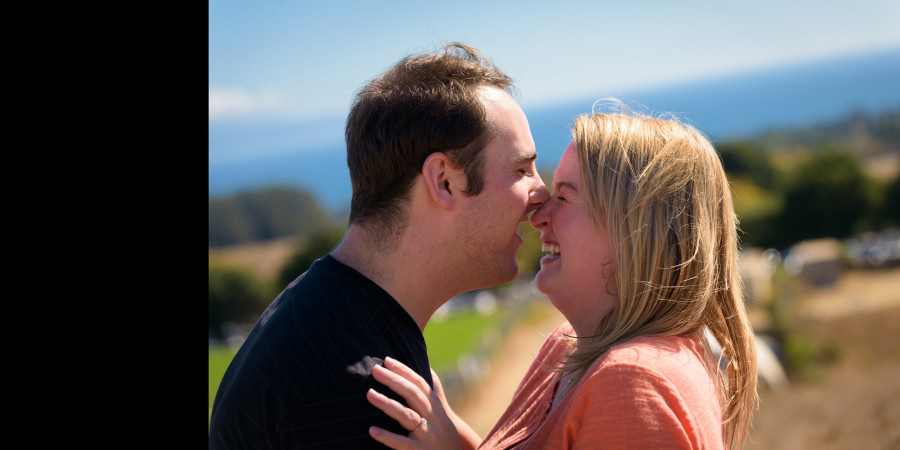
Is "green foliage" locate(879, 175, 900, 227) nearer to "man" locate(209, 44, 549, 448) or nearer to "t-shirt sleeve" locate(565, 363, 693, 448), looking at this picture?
"man" locate(209, 44, 549, 448)

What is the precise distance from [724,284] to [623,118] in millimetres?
935

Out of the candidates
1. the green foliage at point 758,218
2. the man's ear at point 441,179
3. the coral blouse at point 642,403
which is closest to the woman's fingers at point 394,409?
the coral blouse at point 642,403

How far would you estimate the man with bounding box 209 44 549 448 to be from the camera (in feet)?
9.61

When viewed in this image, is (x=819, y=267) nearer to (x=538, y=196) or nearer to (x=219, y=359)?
(x=219, y=359)

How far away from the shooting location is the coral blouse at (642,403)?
111 inches

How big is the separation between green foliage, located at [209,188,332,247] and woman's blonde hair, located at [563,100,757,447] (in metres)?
113

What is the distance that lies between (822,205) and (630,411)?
77.0 metres

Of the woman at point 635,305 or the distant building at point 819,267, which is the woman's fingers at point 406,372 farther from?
the distant building at point 819,267

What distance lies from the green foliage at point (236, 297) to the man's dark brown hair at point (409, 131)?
66.1 metres

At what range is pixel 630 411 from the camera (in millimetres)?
2848

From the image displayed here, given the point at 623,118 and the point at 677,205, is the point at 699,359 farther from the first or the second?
the point at 623,118

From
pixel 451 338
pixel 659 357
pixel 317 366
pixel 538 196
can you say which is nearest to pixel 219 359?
pixel 451 338

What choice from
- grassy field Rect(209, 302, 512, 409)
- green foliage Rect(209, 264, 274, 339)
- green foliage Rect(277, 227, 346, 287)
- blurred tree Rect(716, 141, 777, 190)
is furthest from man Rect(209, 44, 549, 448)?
blurred tree Rect(716, 141, 777, 190)
